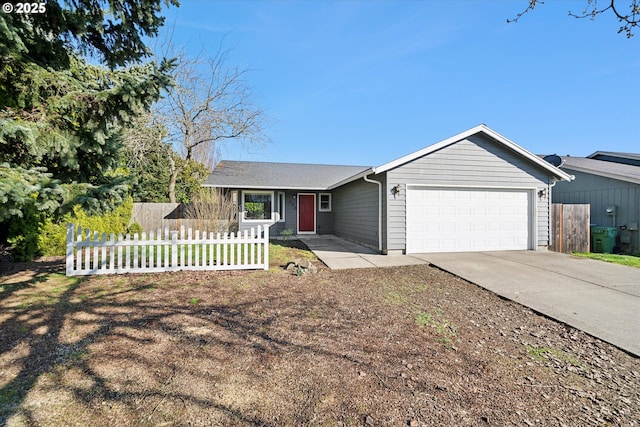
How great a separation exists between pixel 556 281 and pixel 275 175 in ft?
37.6

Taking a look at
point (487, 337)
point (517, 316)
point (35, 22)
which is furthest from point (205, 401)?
point (35, 22)

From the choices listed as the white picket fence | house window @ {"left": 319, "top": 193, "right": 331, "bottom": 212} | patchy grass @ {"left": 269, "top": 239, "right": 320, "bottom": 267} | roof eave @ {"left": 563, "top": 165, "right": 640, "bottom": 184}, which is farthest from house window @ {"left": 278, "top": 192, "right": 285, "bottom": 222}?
roof eave @ {"left": 563, "top": 165, "right": 640, "bottom": 184}

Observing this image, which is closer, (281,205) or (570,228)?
(570,228)

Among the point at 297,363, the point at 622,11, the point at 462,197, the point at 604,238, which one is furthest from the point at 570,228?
the point at 297,363

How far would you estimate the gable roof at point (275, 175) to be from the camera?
12.7 meters

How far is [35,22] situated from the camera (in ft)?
11.9

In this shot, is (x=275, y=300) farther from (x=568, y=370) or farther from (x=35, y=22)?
(x=35, y=22)

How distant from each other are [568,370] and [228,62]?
53.2ft

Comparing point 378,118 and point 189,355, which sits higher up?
point 378,118

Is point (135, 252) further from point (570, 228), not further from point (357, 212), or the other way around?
point (570, 228)

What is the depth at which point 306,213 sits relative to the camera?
557 inches

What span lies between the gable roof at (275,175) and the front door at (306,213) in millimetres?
845

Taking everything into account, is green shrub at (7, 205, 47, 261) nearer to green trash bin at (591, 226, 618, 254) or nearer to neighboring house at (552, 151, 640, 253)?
green trash bin at (591, 226, 618, 254)

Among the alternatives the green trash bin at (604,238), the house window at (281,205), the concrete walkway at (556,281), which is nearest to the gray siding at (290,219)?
the house window at (281,205)
